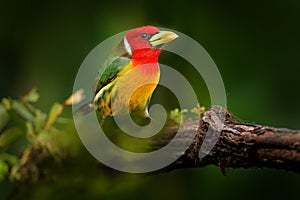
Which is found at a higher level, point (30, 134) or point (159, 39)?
point (159, 39)

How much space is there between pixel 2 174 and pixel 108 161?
186mm

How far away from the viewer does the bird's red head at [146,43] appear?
589mm

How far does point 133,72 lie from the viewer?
591 mm

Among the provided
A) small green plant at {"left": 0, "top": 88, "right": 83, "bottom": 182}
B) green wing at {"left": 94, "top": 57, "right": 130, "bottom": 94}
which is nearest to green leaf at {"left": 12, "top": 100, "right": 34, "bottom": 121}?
small green plant at {"left": 0, "top": 88, "right": 83, "bottom": 182}

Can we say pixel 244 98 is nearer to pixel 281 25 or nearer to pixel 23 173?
pixel 281 25

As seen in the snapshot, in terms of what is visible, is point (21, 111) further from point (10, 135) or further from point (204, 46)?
point (204, 46)

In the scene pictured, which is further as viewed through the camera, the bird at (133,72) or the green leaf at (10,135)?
the green leaf at (10,135)

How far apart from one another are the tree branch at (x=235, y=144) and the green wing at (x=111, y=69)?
10 cm

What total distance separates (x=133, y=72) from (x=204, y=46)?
2.28ft

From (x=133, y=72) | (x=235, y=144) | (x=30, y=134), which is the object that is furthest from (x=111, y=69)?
(x=30, y=134)

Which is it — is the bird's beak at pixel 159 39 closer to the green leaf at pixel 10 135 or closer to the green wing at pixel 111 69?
the green wing at pixel 111 69

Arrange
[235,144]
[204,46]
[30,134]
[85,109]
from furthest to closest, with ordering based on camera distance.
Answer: [204,46] → [30,134] → [85,109] → [235,144]

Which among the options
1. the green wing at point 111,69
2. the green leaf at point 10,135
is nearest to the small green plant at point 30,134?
the green leaf at point 10,135

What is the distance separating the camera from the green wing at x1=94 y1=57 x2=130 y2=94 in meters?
0.61
